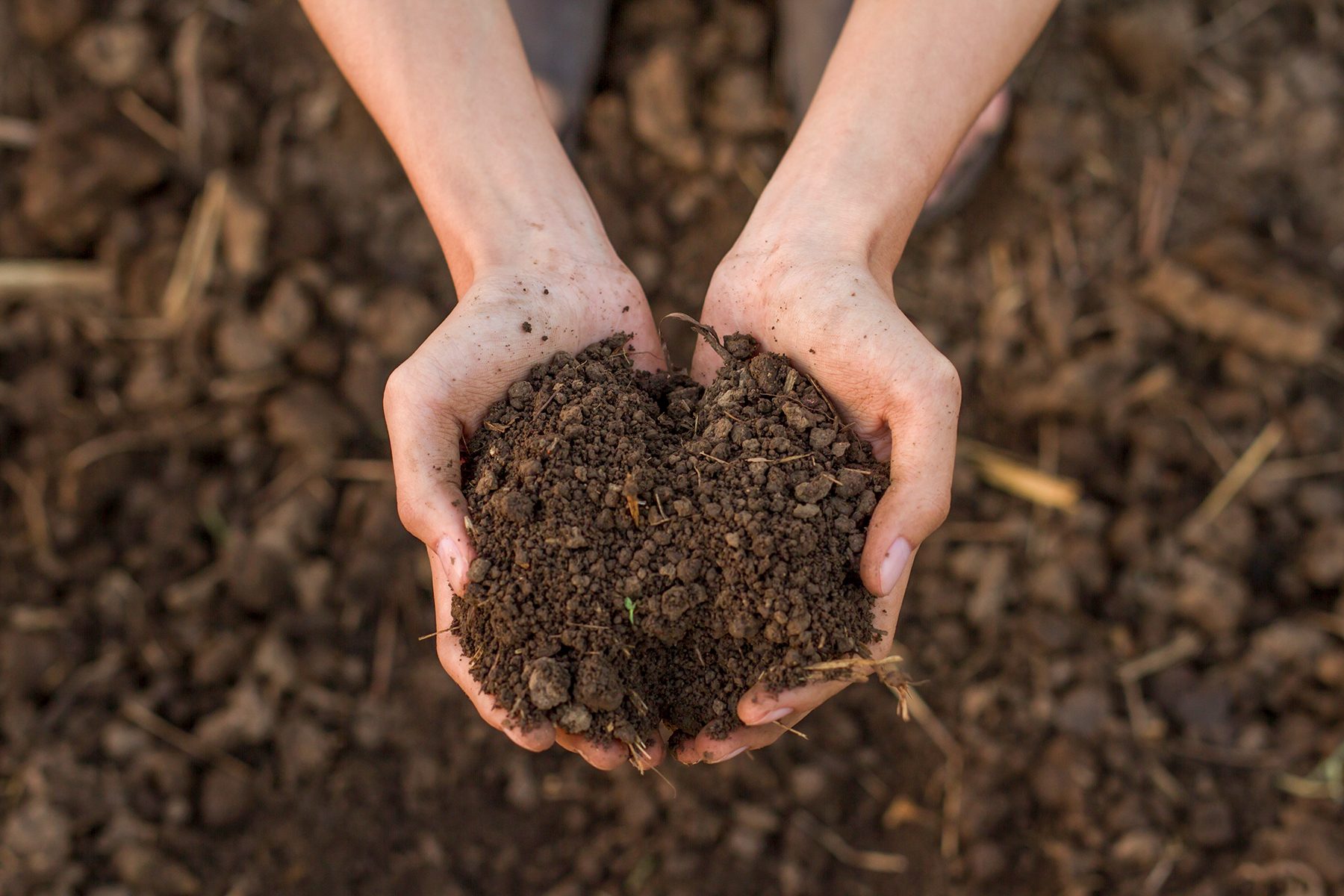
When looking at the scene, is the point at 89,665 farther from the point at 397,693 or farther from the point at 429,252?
the point at 429,252

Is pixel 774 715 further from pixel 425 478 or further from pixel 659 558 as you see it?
pixel 425 478

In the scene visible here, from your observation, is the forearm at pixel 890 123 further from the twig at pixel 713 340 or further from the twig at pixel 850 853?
the twig at pixel 850 853

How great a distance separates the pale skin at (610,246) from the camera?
1.77 metres

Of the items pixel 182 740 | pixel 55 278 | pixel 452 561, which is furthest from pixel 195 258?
pixel 452 561

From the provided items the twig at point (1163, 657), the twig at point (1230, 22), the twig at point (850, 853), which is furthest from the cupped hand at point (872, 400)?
the twig at point (1230, 22)

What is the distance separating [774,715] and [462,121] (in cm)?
129

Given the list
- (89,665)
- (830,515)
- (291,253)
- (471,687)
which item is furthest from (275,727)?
(830,515)

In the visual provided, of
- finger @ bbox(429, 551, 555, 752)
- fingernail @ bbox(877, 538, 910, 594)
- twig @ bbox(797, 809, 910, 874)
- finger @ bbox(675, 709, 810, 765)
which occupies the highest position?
fingernail @ bbox(877, 538, 910, 594)

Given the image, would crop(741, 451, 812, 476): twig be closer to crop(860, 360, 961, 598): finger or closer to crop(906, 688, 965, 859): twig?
crop(860, 360, 961, 598): finger

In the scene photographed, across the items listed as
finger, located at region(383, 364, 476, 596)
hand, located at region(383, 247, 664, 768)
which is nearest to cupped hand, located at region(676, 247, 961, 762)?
hand, located at region(383, 247, 664, 768)

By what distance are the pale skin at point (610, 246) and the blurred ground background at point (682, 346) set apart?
83 centimetres

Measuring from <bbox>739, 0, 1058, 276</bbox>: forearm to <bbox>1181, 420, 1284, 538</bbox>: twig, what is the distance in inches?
53.7

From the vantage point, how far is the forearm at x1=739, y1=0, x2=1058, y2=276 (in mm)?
1974

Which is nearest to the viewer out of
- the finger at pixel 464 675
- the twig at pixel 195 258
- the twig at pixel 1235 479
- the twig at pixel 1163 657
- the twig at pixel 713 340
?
the finger at pixel 464 675
